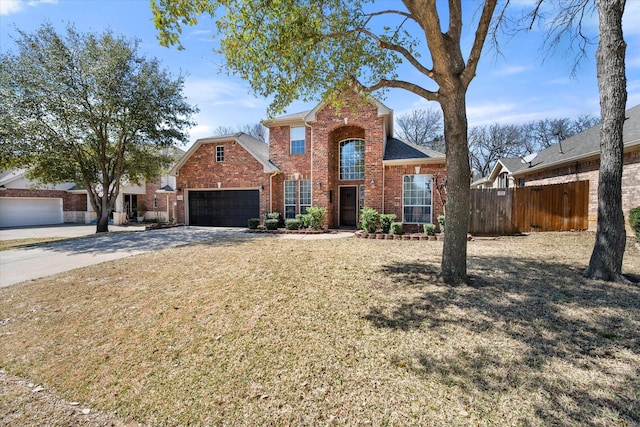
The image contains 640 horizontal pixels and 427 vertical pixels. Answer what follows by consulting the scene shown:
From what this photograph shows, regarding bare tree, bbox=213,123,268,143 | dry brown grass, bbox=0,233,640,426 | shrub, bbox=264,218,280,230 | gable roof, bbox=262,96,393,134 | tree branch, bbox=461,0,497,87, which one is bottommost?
dry brown grass, bbox=0,233,640,426

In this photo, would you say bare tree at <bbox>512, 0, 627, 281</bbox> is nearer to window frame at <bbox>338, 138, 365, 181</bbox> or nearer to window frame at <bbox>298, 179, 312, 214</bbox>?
window frame at <bbox>338, 138, 365, 181</bbox>

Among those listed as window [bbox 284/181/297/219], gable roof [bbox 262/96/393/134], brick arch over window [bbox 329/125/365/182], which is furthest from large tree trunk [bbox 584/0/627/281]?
window [bbox 284/181/297/219]

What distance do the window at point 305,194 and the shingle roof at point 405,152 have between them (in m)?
4.20

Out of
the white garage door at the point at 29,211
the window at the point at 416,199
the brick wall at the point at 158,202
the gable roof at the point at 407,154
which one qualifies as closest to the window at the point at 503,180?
the gable roof at the point at 407,154

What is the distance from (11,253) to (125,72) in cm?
891

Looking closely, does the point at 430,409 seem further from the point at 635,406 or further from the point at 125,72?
the point at 125,72

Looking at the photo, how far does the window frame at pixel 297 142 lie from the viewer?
1453cm

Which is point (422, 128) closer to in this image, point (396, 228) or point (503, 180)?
point (503, 180)

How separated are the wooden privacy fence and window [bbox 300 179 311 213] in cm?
766

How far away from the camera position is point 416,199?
42.1 ft

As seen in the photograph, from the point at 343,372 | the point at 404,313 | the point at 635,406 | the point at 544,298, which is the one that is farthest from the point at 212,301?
the point at 544,298

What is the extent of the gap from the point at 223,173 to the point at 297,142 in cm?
492

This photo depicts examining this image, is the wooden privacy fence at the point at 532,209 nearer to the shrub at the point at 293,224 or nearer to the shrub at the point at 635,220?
the shrub at the point at 635,220

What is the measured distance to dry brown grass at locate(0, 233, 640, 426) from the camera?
8.01 ft
